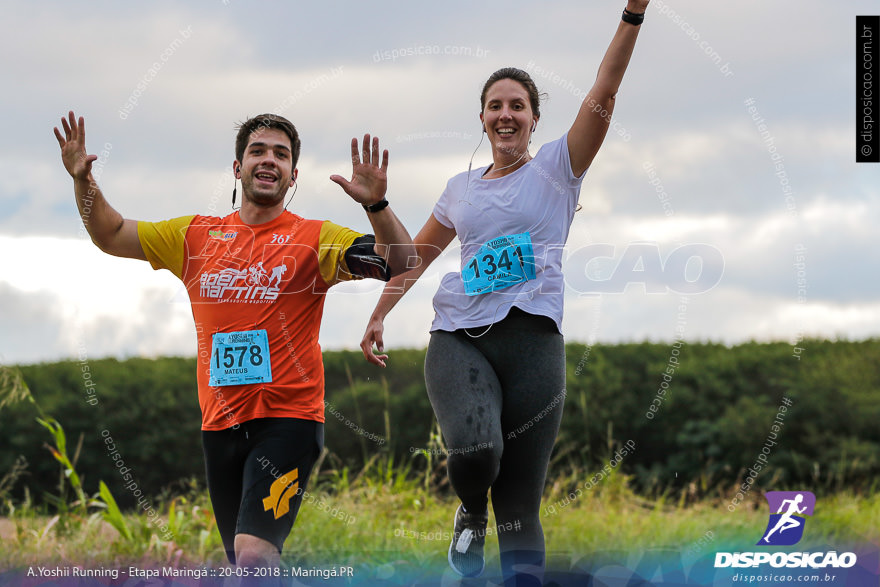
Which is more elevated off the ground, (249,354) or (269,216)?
(269,216)

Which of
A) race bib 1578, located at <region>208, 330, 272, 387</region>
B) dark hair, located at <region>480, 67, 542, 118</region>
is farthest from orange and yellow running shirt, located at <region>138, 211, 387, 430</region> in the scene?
dark hair, located at <region>480, 67, 542, 118</region>

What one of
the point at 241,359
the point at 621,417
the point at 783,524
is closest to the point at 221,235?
the point at 241,359

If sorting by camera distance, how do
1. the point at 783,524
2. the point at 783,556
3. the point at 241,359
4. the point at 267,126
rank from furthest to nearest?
the point at 783,524
the point at 783,556
the point at 267,126
the point at 241,359

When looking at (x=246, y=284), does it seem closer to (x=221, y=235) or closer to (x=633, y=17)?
(x=221, y=235)

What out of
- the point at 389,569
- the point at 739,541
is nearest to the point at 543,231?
the point at 389,569

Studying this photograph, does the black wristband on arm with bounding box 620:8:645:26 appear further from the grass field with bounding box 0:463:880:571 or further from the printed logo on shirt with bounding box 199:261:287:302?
the grass field with bounding box 0:463:880:571

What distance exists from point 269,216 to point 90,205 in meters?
0.77

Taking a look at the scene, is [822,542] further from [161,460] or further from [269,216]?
[161,460]

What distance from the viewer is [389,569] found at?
5.00 m

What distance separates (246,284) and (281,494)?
85cm

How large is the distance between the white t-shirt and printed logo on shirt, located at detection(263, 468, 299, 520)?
0.85m

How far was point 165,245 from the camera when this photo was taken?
388 centimetres

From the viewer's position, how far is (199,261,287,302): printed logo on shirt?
3582 millimetres

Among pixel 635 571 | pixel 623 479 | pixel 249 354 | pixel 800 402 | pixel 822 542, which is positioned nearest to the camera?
pixel 249 354
